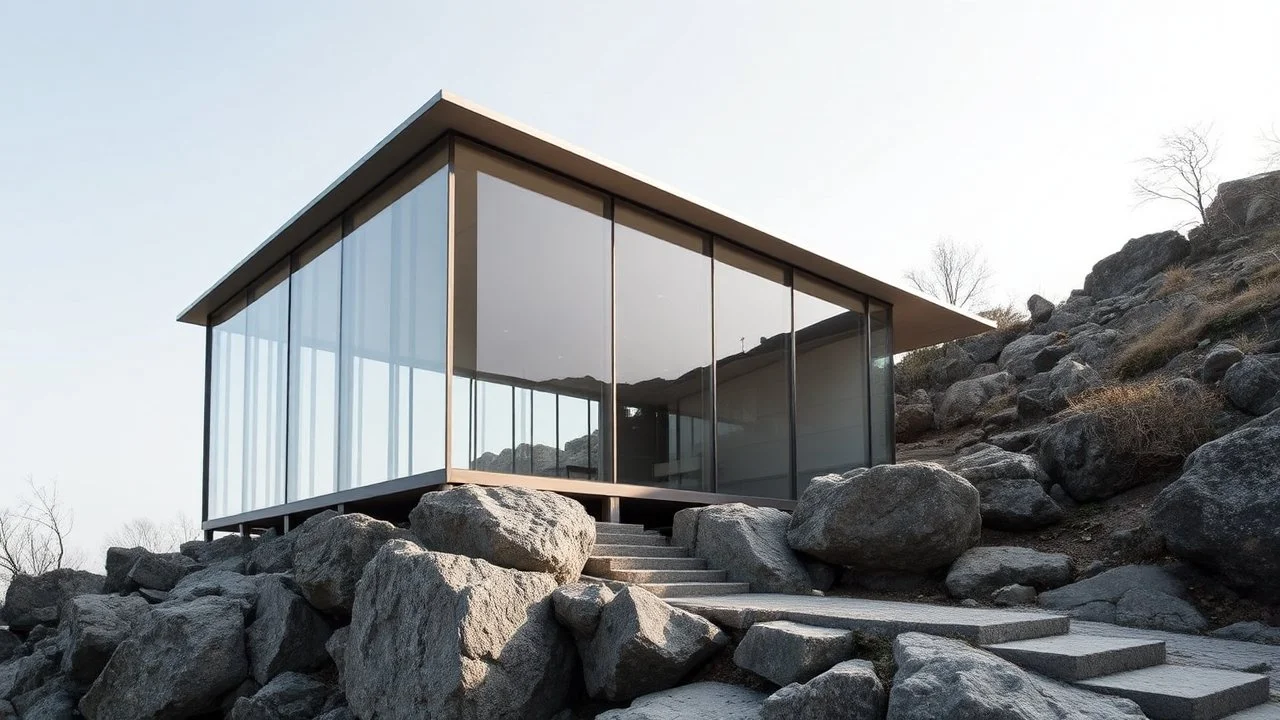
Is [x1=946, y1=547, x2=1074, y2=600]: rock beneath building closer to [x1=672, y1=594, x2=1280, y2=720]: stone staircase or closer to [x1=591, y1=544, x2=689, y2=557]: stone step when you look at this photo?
[x1=672, y1=594, x2=1280, y2=720]: stone staircase

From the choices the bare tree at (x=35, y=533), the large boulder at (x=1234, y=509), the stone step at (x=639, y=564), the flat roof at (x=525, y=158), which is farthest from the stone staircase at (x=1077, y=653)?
the bare tree at (x=35, y=533)

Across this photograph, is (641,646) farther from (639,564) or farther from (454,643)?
(639,564)

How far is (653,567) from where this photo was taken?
842 centimetres

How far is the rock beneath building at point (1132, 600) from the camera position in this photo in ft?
24.3

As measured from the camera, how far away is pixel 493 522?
6.95 metres

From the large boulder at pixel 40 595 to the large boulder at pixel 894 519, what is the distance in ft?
30.4

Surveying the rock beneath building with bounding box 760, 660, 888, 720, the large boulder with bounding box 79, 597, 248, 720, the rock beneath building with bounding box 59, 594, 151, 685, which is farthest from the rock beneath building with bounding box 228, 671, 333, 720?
the rock beneath building with bounding box 760, 660, 888, 720

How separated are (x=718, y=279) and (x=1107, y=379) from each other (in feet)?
25.3

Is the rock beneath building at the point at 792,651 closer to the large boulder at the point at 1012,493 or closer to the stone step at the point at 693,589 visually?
the stone step at the point at 693,589

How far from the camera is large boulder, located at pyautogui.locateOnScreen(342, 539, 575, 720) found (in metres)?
5.71

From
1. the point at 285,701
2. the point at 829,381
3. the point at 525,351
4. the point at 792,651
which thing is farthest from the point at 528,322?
the point at 792,651

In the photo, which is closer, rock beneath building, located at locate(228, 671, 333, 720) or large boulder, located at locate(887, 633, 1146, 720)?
large boulder, located at locate(887, 633, 1146, 720)

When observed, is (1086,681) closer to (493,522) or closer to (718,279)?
(493,522)

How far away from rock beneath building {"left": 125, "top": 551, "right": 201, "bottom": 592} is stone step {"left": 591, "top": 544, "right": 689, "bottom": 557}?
5524 mm
